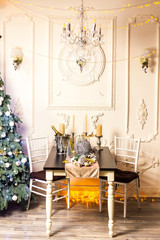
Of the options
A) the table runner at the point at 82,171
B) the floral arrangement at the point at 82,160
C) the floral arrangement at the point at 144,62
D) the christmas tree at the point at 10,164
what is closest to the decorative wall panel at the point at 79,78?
the floral arrangement at the point at 144,62

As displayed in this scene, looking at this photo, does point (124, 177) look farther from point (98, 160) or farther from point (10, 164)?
point (10, 164)

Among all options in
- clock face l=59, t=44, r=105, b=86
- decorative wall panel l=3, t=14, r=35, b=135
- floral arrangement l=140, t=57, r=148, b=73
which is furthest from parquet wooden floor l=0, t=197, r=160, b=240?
floral arrangement l=140, t=57, r=148, b=73

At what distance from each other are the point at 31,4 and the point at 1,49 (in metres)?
0.88

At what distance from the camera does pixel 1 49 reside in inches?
181

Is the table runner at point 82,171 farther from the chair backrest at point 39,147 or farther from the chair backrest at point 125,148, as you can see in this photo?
the chair backrest at point 125,148

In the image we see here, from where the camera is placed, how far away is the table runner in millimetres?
3232

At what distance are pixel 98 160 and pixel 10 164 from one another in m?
1.24

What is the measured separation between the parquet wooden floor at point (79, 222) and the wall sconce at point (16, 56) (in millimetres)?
2202

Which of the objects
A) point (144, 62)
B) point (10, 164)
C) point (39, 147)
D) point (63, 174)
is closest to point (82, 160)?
point (63, 174)

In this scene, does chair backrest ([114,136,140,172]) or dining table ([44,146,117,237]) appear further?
chair backrest ([114,136,140,172])

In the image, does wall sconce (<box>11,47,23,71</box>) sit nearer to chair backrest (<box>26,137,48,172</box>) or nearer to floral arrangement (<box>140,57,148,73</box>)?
chair backrest (<box>26,137,48,172</box>)

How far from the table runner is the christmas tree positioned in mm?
954

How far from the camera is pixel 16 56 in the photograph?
4441 millimetres

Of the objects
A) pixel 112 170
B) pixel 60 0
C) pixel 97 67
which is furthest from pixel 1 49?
pixel 112 170
